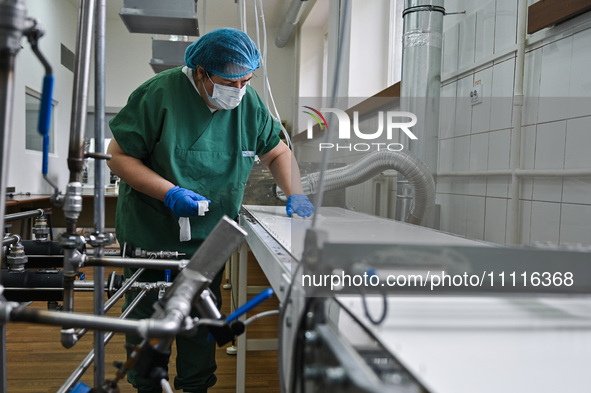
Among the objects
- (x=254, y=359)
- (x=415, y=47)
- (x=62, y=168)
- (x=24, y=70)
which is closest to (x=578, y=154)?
(x=415, y=47)

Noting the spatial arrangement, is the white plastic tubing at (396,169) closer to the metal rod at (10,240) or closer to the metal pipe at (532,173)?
the metal pipe at (532,173)

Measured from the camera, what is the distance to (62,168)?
225 inches

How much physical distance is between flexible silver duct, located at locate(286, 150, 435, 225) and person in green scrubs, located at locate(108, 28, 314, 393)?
0.45 ft

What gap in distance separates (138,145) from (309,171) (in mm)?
650

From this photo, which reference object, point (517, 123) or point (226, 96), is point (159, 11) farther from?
point (517, 123)

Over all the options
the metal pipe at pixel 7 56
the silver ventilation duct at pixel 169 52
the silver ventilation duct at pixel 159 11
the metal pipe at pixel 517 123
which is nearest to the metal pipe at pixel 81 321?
the metal pipe at pixel 7 56

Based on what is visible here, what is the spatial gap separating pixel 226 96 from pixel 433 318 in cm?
103

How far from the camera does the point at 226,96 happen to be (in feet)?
4.51

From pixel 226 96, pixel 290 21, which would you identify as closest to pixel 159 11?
pixel 226 96

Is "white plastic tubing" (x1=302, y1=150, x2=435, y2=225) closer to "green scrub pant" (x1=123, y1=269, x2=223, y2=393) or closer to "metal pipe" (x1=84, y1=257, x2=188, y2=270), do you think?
"green scrub pant" (x1=123, y1=269, x2=223, y2=393)

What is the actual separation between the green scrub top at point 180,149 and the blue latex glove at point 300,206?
7.0 inches

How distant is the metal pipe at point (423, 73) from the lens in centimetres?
172

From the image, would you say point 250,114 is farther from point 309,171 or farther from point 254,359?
point 254,359

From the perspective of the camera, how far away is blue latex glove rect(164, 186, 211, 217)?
1237 millimetres
